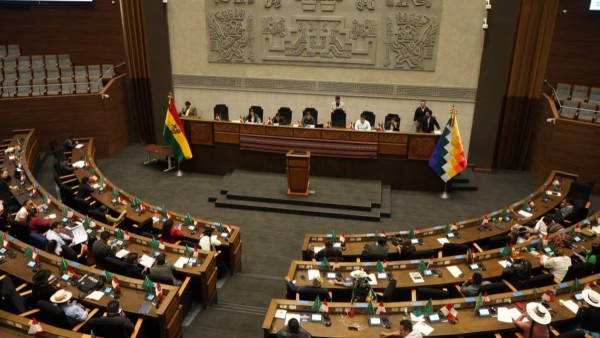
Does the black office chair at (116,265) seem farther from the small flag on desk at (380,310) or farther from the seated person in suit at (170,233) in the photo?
the small flag on desk at (380,310)

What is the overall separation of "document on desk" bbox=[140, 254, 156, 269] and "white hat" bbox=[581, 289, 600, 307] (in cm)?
596

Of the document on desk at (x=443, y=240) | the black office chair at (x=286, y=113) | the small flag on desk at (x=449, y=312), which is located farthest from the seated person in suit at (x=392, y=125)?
the small flag on desk at (x=449, y=312)

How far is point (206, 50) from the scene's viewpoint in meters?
14.3

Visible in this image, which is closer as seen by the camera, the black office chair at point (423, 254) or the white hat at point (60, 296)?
the white hat at point (60, 296)

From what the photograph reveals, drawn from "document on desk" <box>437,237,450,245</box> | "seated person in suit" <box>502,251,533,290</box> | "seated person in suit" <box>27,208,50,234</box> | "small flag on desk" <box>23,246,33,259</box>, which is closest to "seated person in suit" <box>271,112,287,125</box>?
"document on desk" <box>437,237,450,245</box>

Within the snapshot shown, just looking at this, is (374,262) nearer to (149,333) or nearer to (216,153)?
(149,333)

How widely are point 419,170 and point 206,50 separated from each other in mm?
7200

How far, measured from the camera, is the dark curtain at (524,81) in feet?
40.4

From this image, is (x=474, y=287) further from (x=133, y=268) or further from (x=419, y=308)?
(x=133, y=268)

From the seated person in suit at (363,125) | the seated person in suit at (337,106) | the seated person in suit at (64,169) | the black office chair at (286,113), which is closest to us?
the seated person in suit at (64,169)

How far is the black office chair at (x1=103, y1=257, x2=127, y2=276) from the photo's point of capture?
6918mm

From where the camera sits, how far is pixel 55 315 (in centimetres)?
579

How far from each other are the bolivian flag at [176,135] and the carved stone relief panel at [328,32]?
114 inches

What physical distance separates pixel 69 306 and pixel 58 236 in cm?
214
